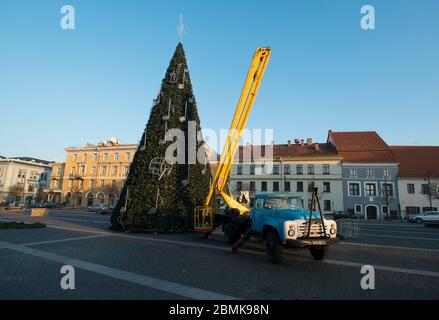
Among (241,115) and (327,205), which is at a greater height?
(241,115)

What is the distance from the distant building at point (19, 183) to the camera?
229 feet

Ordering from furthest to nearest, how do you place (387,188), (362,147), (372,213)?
(362,147) < (372,213) < (387,188)

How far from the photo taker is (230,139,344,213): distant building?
43656 millimetres

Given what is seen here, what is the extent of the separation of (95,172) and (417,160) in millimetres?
65821

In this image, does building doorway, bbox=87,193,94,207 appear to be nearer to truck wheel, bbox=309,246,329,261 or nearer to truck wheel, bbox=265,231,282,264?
truck wheel, bbox=265,231,282,264

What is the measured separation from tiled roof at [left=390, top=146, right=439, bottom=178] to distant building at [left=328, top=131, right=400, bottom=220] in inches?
109

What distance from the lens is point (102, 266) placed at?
727 centimetres

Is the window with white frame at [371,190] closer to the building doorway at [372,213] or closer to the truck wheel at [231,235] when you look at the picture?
the building doorway at [372,213]

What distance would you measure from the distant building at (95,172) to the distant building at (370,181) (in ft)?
141

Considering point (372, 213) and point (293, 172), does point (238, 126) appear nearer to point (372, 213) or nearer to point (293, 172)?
point (293, 172)

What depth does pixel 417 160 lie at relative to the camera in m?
43.5

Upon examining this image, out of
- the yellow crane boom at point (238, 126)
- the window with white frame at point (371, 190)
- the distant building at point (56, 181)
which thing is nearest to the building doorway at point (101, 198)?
the distant building at point (56, 181)

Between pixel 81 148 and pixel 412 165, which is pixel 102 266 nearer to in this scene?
pixel 412 165

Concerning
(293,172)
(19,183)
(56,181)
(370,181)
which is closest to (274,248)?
(293,172)
